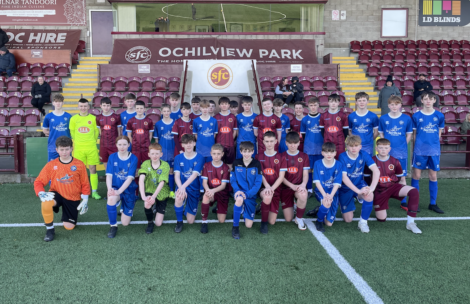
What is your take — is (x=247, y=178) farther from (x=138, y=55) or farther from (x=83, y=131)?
(x=138, y=55)

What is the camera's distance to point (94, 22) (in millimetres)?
16156

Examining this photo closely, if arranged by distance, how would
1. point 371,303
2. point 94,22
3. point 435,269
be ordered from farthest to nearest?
point 94,22 → point 435,269 → point 371,303

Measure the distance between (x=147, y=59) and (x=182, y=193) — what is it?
33.6ft

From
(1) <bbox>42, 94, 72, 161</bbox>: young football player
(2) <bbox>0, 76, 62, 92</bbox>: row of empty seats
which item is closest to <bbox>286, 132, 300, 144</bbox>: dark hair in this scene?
(1) <bbox>42, 94, 72, 161</bbox>: young football player

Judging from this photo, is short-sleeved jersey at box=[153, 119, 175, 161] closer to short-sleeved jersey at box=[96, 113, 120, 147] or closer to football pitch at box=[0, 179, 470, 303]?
short-sleeved jersey at box=[96, 113, 120, 147]

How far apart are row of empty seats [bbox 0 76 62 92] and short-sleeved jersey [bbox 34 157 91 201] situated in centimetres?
918

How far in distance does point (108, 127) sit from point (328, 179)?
3.81 metres

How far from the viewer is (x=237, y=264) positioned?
3328mm

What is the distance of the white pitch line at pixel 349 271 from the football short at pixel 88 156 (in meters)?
3.84

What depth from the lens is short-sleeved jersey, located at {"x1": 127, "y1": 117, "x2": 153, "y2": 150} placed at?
583 centimetres

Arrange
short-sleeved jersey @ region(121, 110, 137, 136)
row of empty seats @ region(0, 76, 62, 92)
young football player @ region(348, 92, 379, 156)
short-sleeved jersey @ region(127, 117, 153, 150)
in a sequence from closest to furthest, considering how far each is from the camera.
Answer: young football player @ region(348, 92, 379, 156), short-sleeved jersey @ region(127, 117, 153, 150), short-sleeved jersey @ region(121, 110, 137, 136), row of empty seats @ region(0, 76, 62, 92)

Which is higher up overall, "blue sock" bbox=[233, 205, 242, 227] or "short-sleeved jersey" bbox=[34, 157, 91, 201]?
"short-sleeved jersey" bbox=[34, 157, 91, 201]

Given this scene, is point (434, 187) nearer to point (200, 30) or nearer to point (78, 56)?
point (200, 30)

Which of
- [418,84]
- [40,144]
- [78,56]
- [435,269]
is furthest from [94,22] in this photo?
[435,269]
